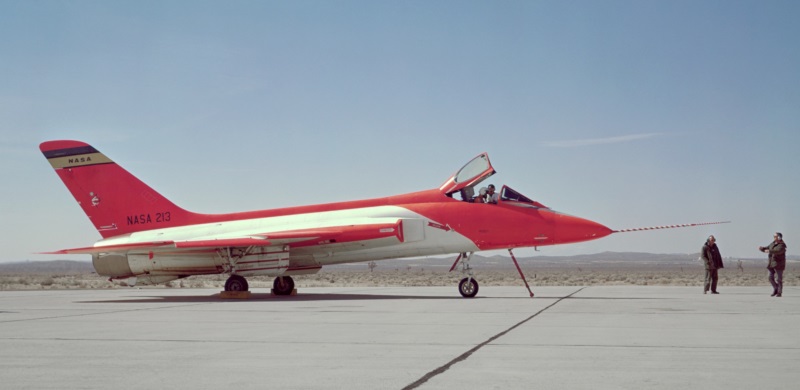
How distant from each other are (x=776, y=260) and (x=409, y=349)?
1436 cm

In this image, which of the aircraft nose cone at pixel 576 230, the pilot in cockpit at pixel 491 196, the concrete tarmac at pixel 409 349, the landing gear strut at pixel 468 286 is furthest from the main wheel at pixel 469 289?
the concrete tarmac at pixel 409 349

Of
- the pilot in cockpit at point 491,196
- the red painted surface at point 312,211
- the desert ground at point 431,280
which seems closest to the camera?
the red painted surface at point 312,211

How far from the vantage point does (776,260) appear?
19.4 meters

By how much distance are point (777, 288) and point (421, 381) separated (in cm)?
1596

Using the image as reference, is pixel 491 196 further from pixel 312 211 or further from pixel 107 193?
pixel 107 193

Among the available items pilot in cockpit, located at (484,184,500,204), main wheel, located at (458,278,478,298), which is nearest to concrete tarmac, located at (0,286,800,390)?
main wheel, located at (458,278,478,298)

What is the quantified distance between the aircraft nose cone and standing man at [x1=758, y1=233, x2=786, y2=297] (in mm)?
4262

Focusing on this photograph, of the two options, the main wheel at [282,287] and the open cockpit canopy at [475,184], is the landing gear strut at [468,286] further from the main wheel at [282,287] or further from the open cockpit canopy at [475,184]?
the main wheel at [282,287]

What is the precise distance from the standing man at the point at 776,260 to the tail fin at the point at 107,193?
52.5 feet

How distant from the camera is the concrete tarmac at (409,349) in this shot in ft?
21.1

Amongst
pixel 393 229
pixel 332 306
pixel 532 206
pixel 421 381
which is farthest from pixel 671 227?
pixel 421 381

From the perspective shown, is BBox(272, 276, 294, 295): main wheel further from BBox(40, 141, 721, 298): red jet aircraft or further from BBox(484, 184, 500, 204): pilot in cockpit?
BBox(484, 184, 500, 204): pilot in cockpit

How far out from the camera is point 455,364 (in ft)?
23.8

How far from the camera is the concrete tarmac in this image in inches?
253
